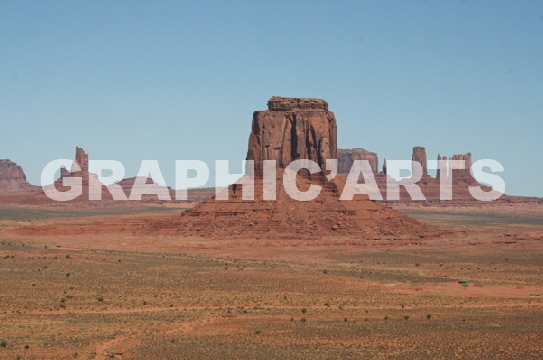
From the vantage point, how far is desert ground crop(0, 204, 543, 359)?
3128cm

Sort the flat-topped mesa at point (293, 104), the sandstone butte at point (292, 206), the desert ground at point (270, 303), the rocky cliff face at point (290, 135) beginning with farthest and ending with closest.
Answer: the flat-topped mesa at point (293, 104) → the rocky cliff face at point (290, 135) → the sandstone butte at point (292, 206) → the desert ground at point (270, 303)

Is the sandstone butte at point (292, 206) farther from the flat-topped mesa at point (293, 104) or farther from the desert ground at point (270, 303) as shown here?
the desert ground at point (270, 303)

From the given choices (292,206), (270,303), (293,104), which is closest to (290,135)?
(293,104)

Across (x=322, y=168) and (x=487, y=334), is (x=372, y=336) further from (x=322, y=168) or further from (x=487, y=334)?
(x=322, y=168)

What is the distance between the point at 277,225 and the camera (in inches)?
3610

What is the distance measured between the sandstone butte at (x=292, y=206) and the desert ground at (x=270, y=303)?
9714mm

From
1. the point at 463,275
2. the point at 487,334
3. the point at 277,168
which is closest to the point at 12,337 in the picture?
the point at 487,334

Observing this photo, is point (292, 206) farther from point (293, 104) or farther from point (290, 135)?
point (293, 104)

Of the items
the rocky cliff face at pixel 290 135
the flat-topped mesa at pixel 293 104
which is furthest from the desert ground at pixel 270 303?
the flat-topped mesa at pixel 293 104

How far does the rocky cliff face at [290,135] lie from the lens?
97312 mm

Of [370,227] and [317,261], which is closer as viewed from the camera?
[317,261]

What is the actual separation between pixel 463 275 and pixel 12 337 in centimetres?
3735

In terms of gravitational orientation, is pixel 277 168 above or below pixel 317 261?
above

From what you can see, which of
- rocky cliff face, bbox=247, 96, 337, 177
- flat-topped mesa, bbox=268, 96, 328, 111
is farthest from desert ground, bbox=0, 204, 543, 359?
flat-topped mesa, bbox=268, 96, 328, 111
